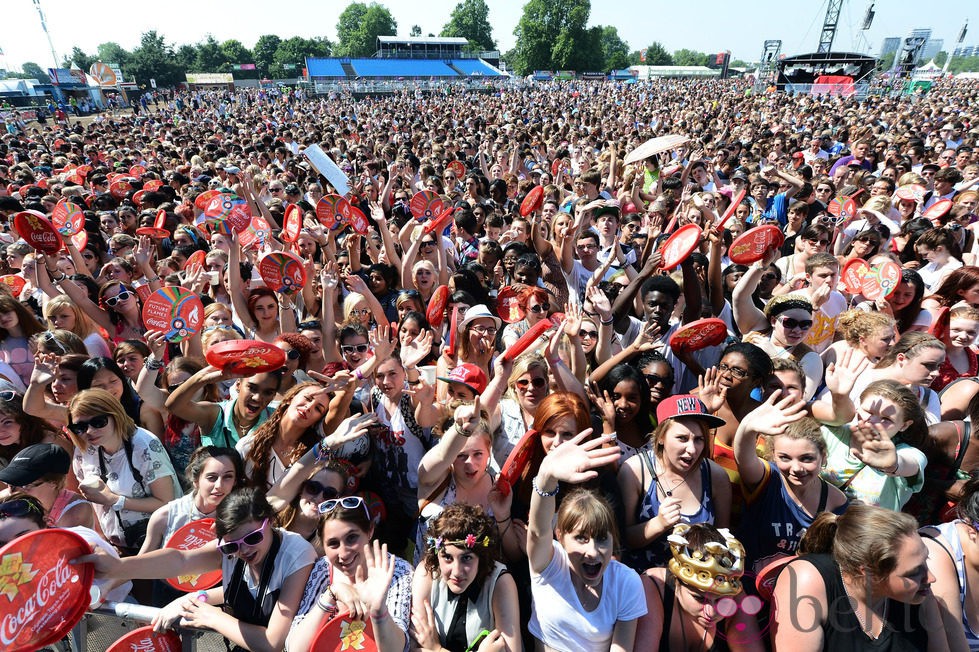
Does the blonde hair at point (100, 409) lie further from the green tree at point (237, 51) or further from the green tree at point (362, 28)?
the green tree at point (362, 28)

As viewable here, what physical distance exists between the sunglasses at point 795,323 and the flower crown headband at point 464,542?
2.64m

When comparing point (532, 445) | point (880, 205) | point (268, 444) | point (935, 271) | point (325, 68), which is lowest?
point (268, 444)

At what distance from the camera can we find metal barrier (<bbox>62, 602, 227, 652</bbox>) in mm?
2355

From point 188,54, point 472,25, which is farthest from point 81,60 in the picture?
point 472,25

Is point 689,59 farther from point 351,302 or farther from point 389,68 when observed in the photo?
point 351,302

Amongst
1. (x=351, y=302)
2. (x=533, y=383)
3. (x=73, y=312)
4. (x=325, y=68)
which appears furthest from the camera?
(x=325, y=68)

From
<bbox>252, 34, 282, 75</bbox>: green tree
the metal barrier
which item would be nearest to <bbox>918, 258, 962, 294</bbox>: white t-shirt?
the metal barrier

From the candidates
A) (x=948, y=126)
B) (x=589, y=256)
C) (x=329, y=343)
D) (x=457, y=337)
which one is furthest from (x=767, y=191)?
(x=948, y=126)

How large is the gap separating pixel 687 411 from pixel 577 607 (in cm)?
106

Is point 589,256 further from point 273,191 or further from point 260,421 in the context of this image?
Answer: point 273,191

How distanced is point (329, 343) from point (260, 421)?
1188 millimetres

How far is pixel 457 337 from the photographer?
425 cm

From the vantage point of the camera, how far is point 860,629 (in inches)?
79.9

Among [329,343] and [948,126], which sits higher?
[948,126]
